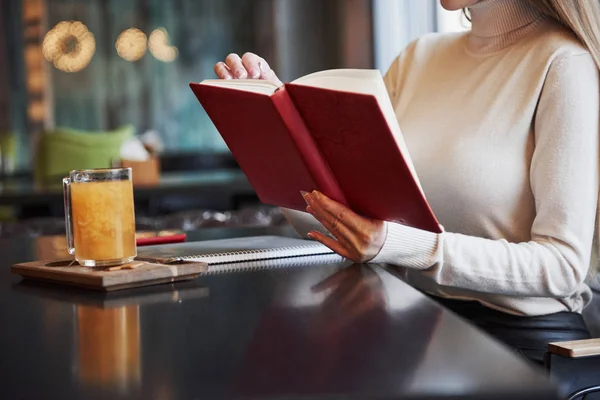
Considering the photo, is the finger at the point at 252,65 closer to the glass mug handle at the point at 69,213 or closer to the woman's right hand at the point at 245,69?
the woman's right hand at the point at 245,69

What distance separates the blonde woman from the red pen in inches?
7.6

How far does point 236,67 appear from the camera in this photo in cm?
144

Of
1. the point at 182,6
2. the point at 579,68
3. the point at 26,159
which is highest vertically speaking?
the point at 182,6

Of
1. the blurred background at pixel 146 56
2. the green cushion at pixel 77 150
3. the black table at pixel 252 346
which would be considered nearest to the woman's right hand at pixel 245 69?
the black table at pixel 252 346

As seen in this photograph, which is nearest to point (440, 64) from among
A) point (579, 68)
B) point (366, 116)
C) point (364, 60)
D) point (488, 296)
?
point (579, 68)

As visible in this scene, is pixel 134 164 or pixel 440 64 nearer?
pixel 440 64

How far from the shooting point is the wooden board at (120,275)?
1.03 m

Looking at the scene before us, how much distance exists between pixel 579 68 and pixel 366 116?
61 cm

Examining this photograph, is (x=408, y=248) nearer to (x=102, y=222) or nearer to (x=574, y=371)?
(x=574, y=371)

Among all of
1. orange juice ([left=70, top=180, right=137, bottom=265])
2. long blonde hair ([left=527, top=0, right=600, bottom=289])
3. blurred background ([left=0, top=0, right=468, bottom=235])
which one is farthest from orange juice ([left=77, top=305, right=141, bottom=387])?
blurred background ([left=0, top=0, right=468, bottom=235])

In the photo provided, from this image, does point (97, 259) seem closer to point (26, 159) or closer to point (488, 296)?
point (488, 296)

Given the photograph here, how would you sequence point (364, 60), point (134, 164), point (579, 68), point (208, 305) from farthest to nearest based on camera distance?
1. point (364, 60)
2. point (134, 164)
3. point (579, 68)
4. point (208, 305)

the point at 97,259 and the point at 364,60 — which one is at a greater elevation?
the point at 364,60

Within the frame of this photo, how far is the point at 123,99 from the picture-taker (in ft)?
28.5
